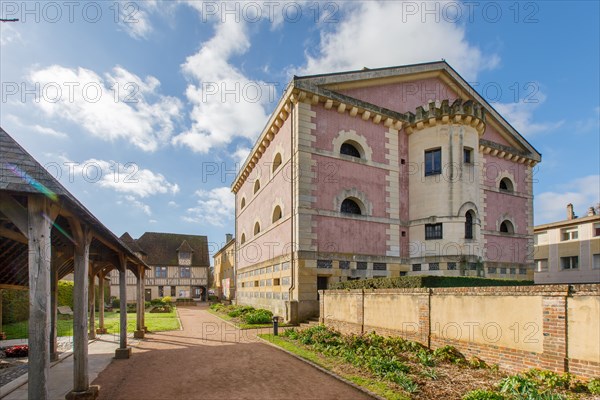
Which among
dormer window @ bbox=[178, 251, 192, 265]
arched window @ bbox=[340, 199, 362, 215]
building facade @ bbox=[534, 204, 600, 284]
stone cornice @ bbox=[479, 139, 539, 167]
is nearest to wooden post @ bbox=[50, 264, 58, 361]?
arched window @ bbox=[340, 199, 362, 215]

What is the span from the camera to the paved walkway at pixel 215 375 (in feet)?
23.7

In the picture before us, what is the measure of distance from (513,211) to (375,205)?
11415mm

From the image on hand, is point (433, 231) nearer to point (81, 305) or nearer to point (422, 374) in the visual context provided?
point (422, 374)

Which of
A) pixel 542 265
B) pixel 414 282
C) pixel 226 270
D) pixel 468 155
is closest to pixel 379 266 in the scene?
pixel 414 282

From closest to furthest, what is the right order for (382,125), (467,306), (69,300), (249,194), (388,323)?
(467,306) → (388,323) → (382,125) → (69,300) → (249,194)

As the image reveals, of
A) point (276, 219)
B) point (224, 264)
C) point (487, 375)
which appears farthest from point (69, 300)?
point (487, 375)

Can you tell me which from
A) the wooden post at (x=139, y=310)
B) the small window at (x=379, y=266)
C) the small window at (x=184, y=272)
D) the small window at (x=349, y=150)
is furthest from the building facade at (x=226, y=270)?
the small window at (x=349, y=150)

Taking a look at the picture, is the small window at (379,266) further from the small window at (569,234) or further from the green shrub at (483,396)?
the small window at (569,234)

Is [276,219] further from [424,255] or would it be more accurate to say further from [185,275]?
[185,275]

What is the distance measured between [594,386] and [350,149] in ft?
49.6

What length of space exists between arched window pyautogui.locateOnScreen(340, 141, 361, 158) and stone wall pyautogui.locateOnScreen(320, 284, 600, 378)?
31.2 feet

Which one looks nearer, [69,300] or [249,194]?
[69,300]

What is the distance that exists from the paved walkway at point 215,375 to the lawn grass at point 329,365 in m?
0.28

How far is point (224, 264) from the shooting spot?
1905 inches
